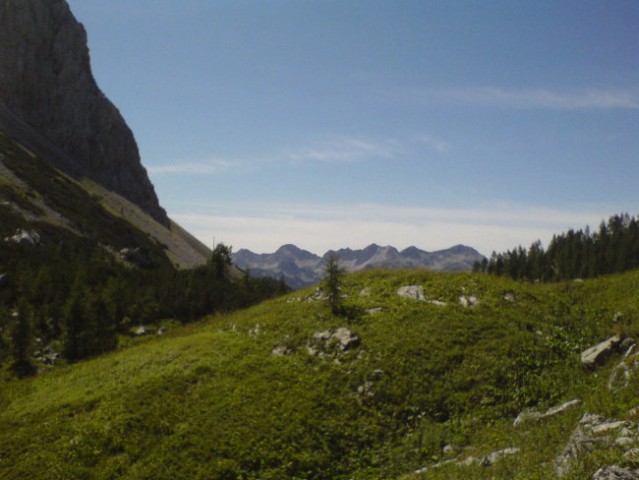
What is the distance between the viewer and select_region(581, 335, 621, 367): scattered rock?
21797 mm

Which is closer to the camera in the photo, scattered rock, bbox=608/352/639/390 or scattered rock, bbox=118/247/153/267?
scattered rock, bbox=608/352/639/390

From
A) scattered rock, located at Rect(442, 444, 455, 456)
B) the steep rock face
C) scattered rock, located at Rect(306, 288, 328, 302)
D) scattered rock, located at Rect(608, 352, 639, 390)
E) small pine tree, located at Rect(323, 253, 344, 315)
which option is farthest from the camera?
the steep rock face

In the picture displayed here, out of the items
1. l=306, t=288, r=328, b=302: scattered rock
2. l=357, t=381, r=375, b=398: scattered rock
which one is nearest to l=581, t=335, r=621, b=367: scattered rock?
l=357, t=381, r=375, b=398: scattered rock

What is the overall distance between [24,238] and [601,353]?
75140 mm

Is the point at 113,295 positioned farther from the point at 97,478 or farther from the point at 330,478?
the point at 330,478

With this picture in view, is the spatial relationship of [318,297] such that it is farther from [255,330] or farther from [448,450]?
[448,450]

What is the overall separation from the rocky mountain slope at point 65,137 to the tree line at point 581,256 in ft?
343

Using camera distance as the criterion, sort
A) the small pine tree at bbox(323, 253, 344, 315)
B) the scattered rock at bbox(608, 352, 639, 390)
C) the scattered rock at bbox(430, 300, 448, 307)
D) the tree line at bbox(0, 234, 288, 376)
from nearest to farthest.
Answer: the scattered rock at bbox(608, 352, 639, 390) → the scattered rock at bbox(430, 300, 448, 307) → the small pine tree at bbox(323, 253, 344, 315) → the tree line at bbox(0, 234, 288, 376)

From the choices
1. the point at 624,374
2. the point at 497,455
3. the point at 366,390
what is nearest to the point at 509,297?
the point at 624,374

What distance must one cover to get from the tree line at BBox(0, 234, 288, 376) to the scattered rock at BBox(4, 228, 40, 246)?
1.32 m

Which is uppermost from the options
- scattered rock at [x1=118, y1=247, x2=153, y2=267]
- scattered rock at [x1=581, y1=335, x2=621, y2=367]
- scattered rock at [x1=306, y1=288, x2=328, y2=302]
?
scattered rock at [x1=118, y1=247, x2=153, y2=267]

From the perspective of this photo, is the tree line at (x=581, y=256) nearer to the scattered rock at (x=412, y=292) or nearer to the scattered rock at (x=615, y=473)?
the scattered rock at (x=412, y=292)

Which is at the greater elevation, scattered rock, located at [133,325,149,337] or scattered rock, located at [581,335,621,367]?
scattered rock, located at [581,335,621,367]

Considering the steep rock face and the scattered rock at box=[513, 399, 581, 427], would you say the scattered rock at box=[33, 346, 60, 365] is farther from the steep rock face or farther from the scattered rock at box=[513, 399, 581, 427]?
the steep rock face
